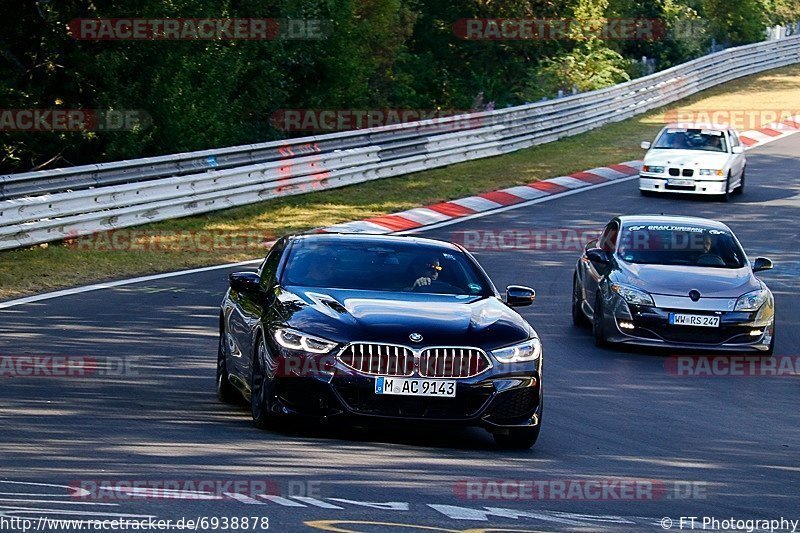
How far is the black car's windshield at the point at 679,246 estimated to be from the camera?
53.5 ft

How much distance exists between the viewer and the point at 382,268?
35.6 feet

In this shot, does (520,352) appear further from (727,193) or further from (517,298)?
(727,193)

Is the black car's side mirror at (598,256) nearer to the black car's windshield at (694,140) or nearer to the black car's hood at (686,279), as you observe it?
the black car's hood at (686,279)

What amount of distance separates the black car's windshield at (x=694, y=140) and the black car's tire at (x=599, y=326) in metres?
14.8

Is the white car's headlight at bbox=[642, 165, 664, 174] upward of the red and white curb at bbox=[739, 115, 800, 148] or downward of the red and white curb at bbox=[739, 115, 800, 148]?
upward

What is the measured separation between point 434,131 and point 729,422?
68.0 ft

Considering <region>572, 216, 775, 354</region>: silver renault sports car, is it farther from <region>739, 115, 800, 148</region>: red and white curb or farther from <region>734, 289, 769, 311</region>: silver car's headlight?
<region>739, 115, 800, 148</region>: red and white curb

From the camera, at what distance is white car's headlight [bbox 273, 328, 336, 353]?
9.50 meters

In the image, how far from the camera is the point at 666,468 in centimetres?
952

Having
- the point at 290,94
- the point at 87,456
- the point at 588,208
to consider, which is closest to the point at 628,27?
the point at 290,94

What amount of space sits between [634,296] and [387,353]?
647cm

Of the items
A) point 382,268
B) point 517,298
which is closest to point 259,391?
point 382,268

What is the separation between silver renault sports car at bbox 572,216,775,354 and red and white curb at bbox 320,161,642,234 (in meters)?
5.65

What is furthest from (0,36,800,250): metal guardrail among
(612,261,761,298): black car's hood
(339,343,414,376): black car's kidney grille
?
(339,343,414,376): black car's kidney grille
